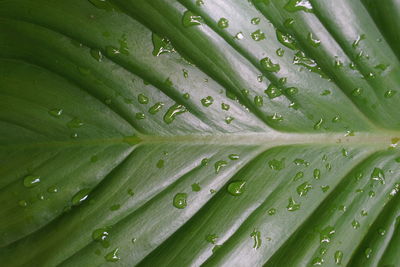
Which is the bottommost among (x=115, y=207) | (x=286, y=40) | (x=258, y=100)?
(x=115, y=207)

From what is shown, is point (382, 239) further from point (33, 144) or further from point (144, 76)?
point (33, 144)

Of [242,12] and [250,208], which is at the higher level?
[242,12]

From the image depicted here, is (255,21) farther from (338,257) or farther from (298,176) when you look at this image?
(338,257)

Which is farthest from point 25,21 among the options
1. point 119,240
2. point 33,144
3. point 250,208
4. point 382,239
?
point 382,239

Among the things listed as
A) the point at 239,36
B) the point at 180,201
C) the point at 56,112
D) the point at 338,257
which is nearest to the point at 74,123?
the point at 56,112

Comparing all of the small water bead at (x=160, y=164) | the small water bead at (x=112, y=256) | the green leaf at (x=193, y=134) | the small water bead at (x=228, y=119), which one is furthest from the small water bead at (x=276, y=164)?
the small water bead at (x=112, y=256)

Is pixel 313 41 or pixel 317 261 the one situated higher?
pixel 313 41
